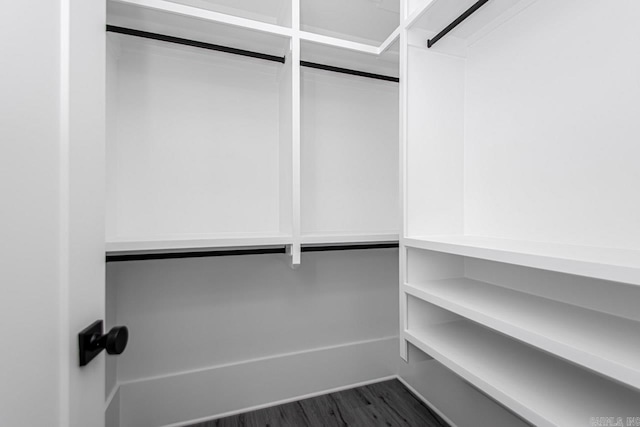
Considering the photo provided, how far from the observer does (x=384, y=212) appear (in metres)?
1.80

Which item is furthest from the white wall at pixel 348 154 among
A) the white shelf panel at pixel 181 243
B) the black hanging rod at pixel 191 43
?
the white shelf panel at pixel 181 243

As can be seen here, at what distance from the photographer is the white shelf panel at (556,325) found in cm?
53

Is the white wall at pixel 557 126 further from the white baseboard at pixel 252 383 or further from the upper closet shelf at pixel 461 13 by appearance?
the white baseboard at pixel 252 383

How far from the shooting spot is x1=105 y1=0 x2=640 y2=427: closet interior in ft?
2.46

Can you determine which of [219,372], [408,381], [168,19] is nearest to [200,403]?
[219,372]

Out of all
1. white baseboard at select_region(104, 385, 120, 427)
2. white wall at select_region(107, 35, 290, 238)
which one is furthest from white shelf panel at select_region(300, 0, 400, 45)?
white baseboard at select_region(104, 385, 120, 427)

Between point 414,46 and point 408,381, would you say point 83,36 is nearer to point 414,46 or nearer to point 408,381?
point 414,46

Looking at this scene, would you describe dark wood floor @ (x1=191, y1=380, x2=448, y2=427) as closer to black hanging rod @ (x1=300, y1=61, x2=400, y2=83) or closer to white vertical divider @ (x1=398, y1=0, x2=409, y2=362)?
white vertical divider @ (x1=398, y1=0, x2=409, y2=362)

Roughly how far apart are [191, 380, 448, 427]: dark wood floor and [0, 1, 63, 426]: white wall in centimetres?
126

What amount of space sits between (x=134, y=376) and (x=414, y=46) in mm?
1977

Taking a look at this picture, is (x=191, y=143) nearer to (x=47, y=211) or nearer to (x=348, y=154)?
(x=348, y=154)

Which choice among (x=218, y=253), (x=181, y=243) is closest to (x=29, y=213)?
(x=181, y=243)

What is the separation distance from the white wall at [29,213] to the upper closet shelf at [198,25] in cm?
78

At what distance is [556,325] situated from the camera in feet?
2.27
